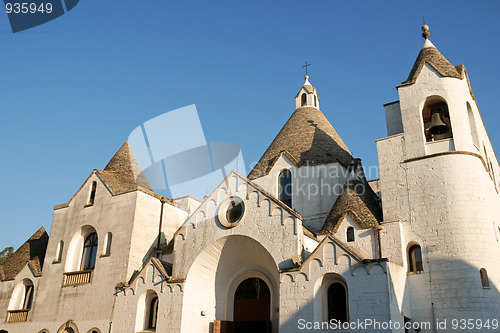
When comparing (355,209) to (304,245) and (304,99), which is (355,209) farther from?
(304,99)

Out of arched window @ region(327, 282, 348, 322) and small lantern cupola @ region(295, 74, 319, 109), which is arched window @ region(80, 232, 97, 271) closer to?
arched window @ region(327, 282, 348, 322)

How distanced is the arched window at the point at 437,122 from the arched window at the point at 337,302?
28.9 ft

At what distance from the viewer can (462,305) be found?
56.4ft

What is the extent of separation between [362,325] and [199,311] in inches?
314

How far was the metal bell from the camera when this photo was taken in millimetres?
20797

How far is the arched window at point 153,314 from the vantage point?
21.4m

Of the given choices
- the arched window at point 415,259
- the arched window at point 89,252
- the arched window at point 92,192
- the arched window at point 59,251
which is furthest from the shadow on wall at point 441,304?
the arched window at point 59,251

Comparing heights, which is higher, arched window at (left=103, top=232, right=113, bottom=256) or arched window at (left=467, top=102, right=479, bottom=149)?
arched window at (left=467, top=102, right=479, bottom=149)

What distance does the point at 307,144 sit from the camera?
2677 centimetres

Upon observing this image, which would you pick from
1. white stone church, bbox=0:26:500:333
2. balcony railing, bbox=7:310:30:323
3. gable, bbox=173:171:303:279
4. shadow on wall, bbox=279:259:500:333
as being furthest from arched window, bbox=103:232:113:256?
shadow on wall, bbox=279:259:500:333

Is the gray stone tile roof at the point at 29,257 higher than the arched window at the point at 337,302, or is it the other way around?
the gray stone tile roof at the point at 29,257

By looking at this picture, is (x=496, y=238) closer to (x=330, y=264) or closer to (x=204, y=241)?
(x=330, y=264)

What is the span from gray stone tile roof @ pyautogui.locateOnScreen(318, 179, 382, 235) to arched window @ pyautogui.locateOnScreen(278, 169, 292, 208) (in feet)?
14.1

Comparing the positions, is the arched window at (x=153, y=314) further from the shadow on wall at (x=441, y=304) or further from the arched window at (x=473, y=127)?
the arched window at (x=473, y=127)
